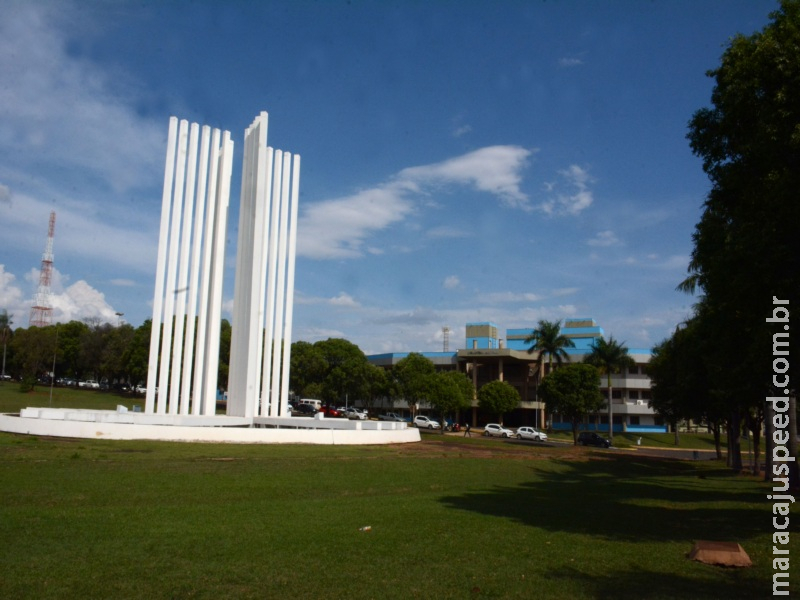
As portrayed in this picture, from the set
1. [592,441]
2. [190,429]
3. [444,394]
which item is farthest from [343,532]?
[444,394]

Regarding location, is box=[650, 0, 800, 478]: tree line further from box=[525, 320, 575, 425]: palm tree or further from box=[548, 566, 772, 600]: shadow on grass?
box=[525, 320, 575, 425]: palm tree

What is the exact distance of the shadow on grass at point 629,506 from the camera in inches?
464

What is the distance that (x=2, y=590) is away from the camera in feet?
22.6

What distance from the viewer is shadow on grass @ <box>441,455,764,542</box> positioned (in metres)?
11.8

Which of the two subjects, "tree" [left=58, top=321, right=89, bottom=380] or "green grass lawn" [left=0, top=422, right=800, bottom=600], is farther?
"tree" [left=58, top=321, right=89, bottom=380]

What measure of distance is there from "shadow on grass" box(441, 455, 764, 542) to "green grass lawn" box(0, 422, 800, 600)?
0.08 meters

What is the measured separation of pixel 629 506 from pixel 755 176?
7.97 m

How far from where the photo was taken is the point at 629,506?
15.2m

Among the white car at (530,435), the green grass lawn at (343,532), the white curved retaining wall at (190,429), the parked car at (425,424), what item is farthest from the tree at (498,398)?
the green grass lawn at (343,532)

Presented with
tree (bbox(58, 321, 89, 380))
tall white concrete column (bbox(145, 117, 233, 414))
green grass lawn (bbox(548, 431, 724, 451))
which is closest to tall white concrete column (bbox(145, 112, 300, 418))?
tall white concrete column (bbox(145, 117, 233, 414))

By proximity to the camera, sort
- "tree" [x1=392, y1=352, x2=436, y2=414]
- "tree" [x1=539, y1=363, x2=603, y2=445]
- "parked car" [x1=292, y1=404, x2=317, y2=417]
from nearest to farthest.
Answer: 1. "tree" [x1=539, y1=363, x2=603, y2=445]
2. "parked car" [x1=292, y1=404, x2=317, y2=417]
3. "tree" [x1=392, y1=352, x2=436, y2=414]

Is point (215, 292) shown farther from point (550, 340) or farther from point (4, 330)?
point (4, 330)

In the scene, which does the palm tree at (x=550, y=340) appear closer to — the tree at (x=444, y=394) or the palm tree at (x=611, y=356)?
the palm tree at (x=611, y=356)

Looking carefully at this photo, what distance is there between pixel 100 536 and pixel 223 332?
201ft
